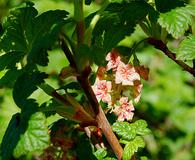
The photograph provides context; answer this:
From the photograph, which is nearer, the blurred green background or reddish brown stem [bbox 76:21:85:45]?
reddish brown stem [bbox 76:21:85:45]

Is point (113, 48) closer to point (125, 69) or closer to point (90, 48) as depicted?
point (125, 69)

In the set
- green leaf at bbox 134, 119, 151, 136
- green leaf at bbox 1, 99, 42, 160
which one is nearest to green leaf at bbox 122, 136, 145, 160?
green leaf at bbox 134, 119, 151, 136


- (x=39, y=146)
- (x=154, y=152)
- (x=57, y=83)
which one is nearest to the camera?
(x=39, y=146)

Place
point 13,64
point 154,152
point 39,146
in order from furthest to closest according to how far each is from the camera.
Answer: point 154,152 → point 13,64 → point 39,146

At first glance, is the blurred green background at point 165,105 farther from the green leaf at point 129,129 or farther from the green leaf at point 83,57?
the green leaf at point 83,57

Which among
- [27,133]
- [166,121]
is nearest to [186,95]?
[166,121]

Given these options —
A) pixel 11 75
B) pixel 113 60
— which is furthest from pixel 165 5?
pixel 11 75

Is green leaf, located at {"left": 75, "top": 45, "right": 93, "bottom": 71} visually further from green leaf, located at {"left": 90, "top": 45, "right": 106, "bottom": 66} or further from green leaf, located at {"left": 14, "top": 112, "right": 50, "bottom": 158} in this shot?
green leaf, located at {"left": 14, "top": 112, "right": 50, "bottom": 158}
